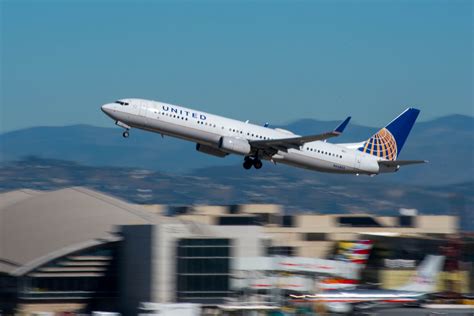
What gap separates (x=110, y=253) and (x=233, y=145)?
42.0ft

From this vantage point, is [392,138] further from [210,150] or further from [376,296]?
[376,296]

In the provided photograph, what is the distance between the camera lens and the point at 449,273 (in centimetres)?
7219

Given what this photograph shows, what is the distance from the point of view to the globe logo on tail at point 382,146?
6820 cm

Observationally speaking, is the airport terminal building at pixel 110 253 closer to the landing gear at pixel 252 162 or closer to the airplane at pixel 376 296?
the landing gear at pixel 252 162

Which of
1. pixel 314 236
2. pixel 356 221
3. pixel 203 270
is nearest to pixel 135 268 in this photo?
pixel 203 270

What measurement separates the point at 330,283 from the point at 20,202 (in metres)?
31.1

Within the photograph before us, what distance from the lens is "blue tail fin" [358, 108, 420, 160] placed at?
225 feet

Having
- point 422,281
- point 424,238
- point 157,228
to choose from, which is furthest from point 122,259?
point 424,238

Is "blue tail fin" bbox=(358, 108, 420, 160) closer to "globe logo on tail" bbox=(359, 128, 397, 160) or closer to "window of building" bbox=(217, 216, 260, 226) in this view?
"globe logo on tail" bbox=(359, 128, 397, 160)

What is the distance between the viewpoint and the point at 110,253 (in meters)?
64.5

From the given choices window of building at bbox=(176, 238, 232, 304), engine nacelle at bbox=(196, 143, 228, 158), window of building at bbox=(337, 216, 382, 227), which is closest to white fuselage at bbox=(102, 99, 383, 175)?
engine nacelle at bbox=(196, 143, 228, 158)

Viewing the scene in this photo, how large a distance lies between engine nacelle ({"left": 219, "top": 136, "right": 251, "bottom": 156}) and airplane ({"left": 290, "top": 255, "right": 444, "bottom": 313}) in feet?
32.5

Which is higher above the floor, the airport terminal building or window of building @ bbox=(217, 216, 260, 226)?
window of building @ bbox=(217, 216, 260, 226)

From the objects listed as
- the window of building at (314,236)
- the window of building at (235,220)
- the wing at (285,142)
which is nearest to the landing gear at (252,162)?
the wing at (285,142)
